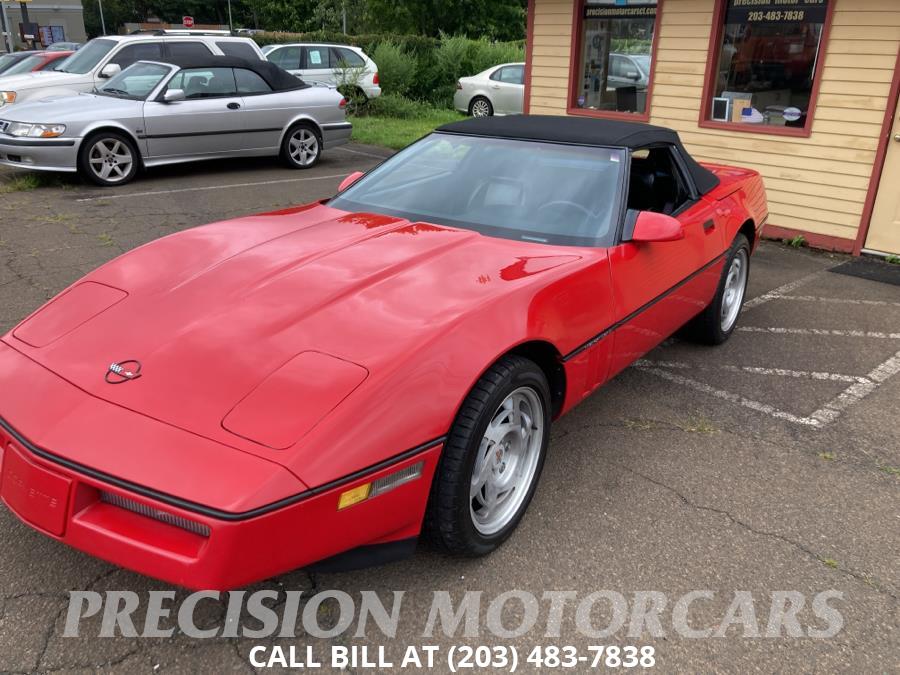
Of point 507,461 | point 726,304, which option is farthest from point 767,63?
point 507,461

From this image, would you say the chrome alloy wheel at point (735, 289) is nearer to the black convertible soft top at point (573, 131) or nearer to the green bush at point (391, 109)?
the black convertible soft top at point (573, 131)

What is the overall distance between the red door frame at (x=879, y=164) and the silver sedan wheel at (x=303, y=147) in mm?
7243

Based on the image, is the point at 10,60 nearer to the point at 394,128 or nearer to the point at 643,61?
the point at 394,128

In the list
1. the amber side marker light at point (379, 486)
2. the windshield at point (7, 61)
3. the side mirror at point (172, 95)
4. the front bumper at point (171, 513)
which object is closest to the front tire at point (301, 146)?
the side mirror at point (172, 95)

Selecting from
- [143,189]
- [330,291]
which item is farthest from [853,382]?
[143,189]

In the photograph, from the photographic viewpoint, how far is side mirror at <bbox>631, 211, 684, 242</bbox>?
331 centimetres

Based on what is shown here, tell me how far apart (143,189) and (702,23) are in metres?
→ 6.70

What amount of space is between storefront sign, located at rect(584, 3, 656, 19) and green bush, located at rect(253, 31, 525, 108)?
10.4 m

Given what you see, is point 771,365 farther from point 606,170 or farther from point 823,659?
point 823,659

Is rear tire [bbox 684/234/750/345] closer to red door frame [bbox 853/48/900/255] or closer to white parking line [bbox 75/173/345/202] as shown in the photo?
red door frame [bbox 853/48/900/255]

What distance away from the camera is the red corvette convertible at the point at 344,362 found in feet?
6.66

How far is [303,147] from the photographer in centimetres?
1087

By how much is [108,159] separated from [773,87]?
7601mm

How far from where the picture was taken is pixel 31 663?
220cm
